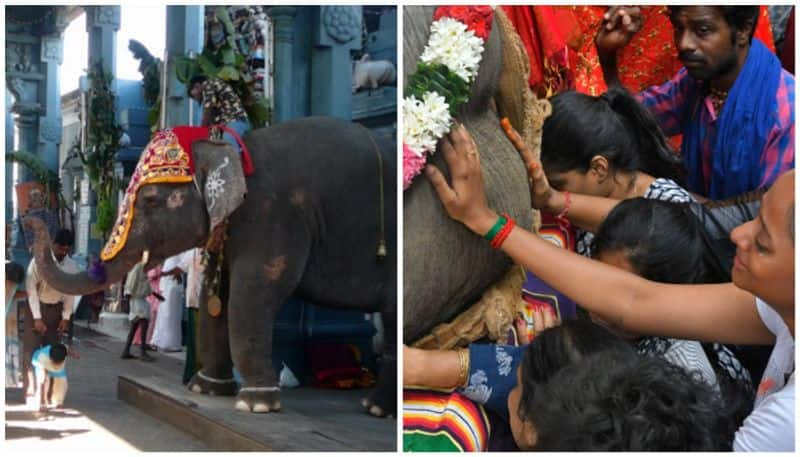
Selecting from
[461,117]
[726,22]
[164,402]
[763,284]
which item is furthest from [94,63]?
[763,284]

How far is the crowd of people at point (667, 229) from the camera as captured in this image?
7.71ft

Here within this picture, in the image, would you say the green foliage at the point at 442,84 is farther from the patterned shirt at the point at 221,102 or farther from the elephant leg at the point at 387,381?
the elephant leg at the point at 387,381

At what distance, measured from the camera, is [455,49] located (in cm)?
262

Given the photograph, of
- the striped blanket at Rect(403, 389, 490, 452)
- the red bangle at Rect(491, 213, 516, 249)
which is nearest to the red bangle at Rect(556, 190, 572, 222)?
the red bangle at Rect(491, 213, 516, 249)

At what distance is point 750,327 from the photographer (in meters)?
2.51

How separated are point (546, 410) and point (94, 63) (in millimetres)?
2214

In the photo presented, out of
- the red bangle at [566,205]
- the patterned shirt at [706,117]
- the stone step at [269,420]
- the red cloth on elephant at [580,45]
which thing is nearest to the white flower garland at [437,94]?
the red cloth on elephant at [580,45]

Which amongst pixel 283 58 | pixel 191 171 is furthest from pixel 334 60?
pixel 191 171

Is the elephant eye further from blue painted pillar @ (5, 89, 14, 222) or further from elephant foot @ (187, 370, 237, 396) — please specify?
elephant foot @ (187, 370, 237, 396)

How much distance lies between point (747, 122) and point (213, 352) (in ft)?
6.60

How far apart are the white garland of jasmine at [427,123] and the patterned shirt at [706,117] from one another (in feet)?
2.31

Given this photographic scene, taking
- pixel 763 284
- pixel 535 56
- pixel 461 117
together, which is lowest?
pixel 763 284

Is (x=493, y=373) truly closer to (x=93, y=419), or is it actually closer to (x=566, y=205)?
(x=566, y=205)

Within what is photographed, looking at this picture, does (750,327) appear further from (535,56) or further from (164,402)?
(164,402)
